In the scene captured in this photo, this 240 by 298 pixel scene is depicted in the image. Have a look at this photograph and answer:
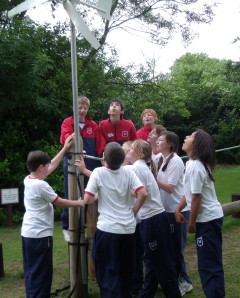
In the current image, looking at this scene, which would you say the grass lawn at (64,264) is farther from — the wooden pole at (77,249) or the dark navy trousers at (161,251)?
the dark navy trousers at (161,251)

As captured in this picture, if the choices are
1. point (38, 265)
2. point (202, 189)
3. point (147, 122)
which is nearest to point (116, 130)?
point (147, 122)

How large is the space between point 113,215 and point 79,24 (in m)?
1.79

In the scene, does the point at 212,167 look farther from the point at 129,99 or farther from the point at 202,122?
the point at 202,122

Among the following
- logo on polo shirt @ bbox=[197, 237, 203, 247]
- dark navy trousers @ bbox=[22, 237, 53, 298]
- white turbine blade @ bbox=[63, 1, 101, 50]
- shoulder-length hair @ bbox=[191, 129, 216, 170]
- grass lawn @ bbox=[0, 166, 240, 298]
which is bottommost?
grass lawn @ bbox=[0, 166, 240, 298]

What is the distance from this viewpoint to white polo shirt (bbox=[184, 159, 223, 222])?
4.29 meters

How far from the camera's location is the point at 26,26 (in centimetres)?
1147

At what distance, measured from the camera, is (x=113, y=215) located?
4227 millimetres

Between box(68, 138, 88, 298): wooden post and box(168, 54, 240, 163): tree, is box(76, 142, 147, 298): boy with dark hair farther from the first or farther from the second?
box(168, 54, 240, 163): tree

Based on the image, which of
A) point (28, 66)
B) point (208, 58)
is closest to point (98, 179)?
point (28, 66)

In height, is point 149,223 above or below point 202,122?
below

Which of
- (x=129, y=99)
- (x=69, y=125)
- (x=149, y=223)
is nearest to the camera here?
(x=149, y=223)

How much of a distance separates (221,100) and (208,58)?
46680 mm

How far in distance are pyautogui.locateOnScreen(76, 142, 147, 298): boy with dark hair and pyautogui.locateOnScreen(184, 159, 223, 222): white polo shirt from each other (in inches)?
17.1

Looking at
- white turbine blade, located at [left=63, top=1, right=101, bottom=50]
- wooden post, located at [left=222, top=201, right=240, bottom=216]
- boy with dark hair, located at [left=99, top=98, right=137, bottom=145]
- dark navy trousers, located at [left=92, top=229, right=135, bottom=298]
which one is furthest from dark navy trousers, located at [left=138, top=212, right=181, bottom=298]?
wooden post, located at [left=222, top=201, right=240, bottom=216]
